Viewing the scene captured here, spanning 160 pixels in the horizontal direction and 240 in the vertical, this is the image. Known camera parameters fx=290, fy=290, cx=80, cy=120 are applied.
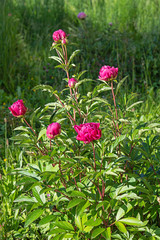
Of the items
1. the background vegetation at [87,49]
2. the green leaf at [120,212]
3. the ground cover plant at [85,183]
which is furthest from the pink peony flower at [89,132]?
the background vegetation at [87,49]

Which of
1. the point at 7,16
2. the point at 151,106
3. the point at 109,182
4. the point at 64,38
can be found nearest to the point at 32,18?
the point at 7,16

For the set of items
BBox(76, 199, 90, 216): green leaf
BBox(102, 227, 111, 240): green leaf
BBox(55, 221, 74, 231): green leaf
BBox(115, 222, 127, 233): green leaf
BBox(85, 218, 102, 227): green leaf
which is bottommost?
BBox(55, 221, 74, 231): green leaf

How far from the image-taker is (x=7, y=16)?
4.07 meters

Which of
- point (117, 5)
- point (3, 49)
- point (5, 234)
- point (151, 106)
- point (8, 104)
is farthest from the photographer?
point (117, 5)

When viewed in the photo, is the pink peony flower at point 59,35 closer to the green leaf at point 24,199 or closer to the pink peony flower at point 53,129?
the pink peony flower at point 53,129

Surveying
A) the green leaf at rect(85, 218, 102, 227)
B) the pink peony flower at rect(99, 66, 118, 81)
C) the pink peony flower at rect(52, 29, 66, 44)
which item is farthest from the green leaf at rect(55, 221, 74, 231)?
the pink peony flower at rect(52, 29, 66, 44)

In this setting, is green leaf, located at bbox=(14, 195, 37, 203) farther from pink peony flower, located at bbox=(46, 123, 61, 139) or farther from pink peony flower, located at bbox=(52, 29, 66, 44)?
pink peony flower, located at bbox=(52, 29, 66, 44)

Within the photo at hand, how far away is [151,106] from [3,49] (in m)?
2.25

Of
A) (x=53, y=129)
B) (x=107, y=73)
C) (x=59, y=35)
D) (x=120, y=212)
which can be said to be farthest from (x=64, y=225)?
(x=59, y=35)

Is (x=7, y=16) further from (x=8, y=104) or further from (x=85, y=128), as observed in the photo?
(x=85, y=128)

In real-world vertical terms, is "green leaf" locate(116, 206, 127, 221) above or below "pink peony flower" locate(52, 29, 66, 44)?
below

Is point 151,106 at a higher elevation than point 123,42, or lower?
lower

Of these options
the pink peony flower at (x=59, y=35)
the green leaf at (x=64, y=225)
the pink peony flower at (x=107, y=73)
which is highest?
the pink peony flower at (x=59, y=35)

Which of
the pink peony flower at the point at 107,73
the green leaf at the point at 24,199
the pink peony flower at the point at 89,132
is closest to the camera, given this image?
the pink peony flower at the point at 89,132
